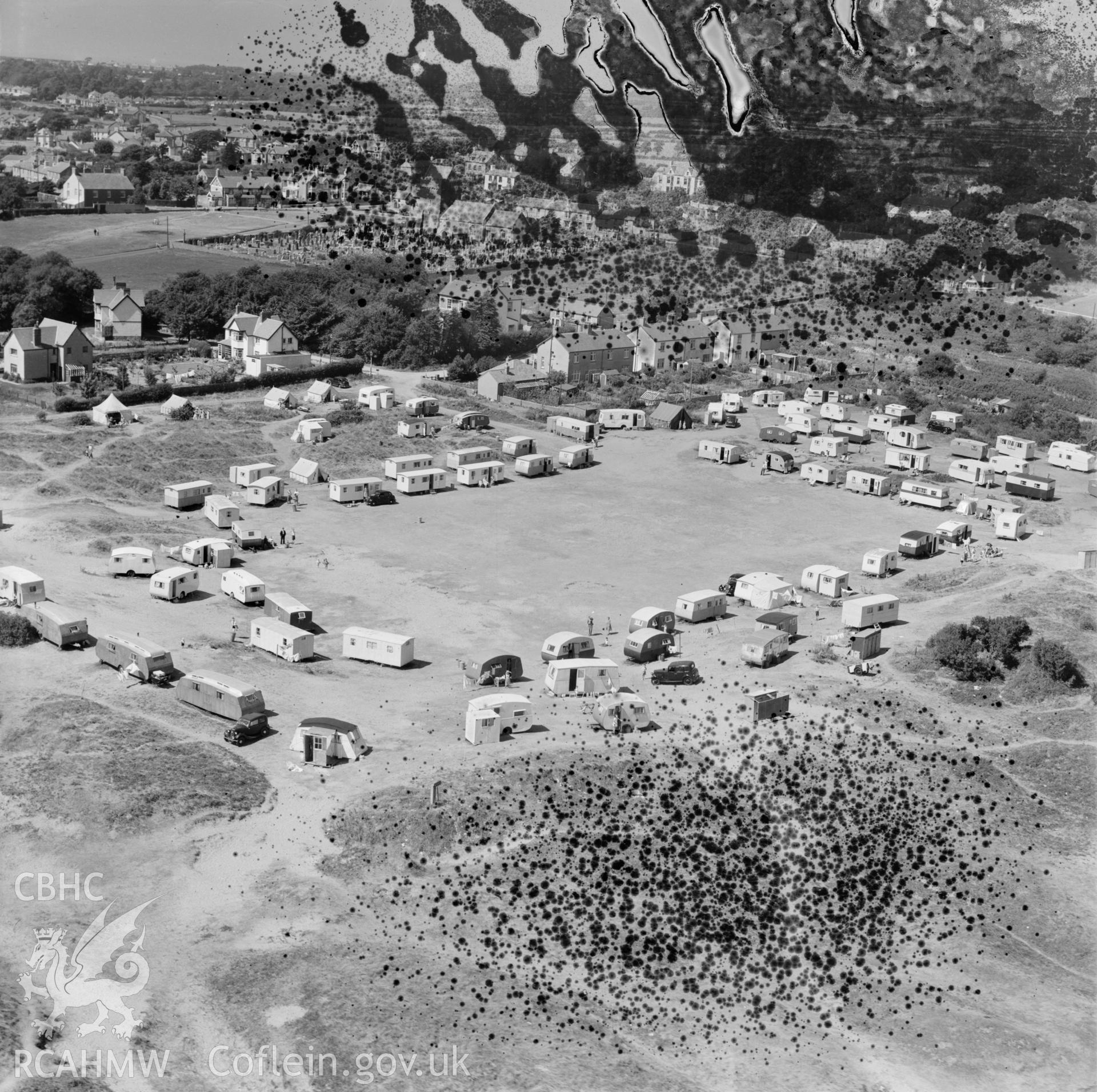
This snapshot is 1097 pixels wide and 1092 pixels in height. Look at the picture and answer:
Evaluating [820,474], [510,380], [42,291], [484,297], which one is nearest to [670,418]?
[510,380]

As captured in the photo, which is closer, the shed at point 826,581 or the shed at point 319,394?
the shed at point 826,581

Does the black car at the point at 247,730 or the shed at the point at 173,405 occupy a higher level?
the shed at the point at 173,405

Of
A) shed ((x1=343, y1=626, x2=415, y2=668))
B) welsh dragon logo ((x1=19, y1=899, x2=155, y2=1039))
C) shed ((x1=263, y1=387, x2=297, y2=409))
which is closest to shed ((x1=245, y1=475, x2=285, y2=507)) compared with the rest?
shed ((x1=263, y1=387, x2=297, y2=409))

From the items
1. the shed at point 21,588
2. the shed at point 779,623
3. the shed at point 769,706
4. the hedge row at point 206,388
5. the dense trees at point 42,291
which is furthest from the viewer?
the dense trees at point 42,291

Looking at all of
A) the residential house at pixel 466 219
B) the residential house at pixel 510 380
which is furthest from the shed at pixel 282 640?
the residential house at pixel 466 219

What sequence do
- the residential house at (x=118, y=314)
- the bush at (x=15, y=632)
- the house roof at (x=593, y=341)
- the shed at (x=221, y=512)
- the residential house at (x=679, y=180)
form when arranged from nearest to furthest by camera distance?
the bush at (x=15, y=632) → the shed at (x=221, y=512) → the house roof at (x=593, y=341) → the residential house at (x=118, y=314) → the residential house at (x=679, y=180)

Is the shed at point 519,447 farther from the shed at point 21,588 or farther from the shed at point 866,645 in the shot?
the shed at point 21,588

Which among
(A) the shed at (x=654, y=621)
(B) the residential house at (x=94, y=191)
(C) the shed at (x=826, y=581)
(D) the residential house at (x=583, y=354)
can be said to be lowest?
(A) the shed at (x=654, y=621)
